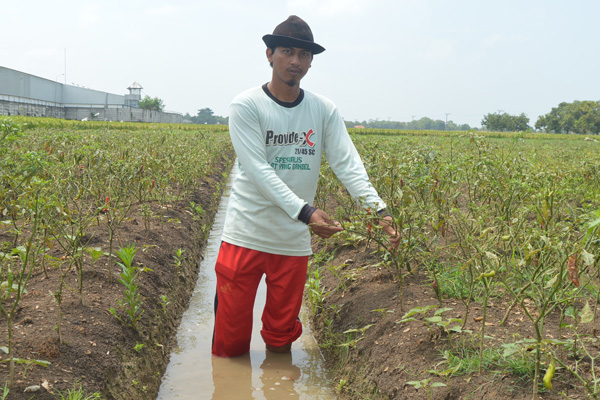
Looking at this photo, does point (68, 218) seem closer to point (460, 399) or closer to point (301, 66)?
point (301, 66)

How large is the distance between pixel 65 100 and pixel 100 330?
65.2 metres

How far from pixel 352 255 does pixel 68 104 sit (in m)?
63.5

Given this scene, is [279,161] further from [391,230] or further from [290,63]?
[391,230]

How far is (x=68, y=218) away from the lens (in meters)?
3.23

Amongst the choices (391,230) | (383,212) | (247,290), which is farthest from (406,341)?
(247,290)

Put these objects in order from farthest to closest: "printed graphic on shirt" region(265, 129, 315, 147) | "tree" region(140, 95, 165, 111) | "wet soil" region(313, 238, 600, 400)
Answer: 1. "tree" region(140, 95, 165, 111)
2. "printed graphic on shirt" region(265, 129, 315, 147)
3. "wet soil" region(313, 238, 600, 400)

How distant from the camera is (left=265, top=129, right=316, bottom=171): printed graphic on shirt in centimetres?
332

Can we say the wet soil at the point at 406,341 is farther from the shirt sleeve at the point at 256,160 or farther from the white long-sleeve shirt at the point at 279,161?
the shirt sleeve at the point at 256,160

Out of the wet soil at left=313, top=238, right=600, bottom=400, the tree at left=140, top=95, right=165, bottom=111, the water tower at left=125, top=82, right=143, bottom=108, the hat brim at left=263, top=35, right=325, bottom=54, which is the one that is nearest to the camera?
the wet soil at left=313, top=238, right=600, bottom=400

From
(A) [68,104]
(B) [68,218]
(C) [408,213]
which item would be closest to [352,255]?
(C) [408,213]

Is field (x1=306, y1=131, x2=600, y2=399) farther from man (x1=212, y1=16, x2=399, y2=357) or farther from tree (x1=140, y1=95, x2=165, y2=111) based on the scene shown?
tree (x1=140, y1=95, x2=165, y2=111)

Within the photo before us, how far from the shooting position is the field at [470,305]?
90.7 inches

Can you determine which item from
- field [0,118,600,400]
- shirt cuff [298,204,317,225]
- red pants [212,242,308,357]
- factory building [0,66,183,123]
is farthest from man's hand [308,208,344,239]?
factory building [0,66,183,123]

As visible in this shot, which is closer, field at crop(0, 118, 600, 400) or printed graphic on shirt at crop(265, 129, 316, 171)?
field at crop(0, 118, 600, 400)
